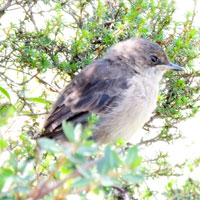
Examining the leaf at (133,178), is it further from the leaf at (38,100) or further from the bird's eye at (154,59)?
the bird's eye at (154,59)

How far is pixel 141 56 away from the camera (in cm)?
487

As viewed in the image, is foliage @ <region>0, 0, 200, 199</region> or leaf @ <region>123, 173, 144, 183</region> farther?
foliage @ <region>0, 0, 200, 199</region>

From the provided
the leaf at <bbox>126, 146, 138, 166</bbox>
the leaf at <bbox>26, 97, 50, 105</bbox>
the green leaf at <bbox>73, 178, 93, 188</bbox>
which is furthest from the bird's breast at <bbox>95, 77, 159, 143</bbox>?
the green leaf at <bbox>73, 178, 93, 188</bbox>

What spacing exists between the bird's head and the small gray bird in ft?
0.05

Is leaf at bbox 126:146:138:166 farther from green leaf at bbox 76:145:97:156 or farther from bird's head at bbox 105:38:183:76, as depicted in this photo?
bird's head at bbox 105:38:183:76

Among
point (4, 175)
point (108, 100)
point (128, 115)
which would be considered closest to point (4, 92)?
point (108, 100)

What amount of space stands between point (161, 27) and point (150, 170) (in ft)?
5.00

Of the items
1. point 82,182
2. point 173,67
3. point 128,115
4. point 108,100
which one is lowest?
point 82,182

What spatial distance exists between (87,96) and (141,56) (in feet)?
2.90

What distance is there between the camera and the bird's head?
4594 millimetres

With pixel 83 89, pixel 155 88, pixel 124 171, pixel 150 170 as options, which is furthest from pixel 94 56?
pixel 124 171

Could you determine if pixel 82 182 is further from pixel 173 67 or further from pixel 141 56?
pixel 141 56

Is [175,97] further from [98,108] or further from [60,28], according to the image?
[60,28]

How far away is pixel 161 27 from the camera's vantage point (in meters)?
4.30
